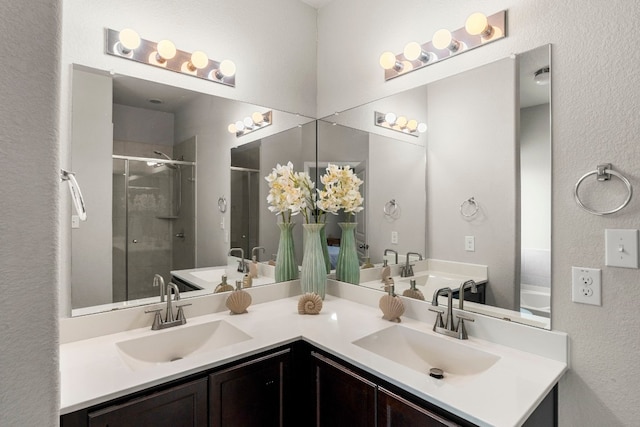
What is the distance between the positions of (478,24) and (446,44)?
0.53ft

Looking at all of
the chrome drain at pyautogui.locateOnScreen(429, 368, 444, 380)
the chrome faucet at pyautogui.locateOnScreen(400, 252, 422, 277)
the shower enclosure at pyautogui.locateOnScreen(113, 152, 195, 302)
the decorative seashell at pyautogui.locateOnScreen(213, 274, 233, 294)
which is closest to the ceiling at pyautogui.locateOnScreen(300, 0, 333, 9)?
the shower enclosure at pyautogui.locateOnScreen(113, 152, 195, 302)

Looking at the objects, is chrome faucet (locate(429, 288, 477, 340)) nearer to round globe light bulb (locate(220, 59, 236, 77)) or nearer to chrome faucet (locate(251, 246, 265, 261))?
chrome faucet (locate(251, 246, 265, 261))

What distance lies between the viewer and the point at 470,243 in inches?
58.8

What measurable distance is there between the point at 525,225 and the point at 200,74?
1685 mm

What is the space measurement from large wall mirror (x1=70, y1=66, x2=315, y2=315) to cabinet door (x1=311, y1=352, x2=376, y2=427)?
2.51ft

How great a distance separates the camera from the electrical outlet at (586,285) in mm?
1100

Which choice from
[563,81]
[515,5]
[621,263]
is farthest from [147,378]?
[515,5]

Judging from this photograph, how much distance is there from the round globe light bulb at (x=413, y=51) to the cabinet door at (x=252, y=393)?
4.97 ft

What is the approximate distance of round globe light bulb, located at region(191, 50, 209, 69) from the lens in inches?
65.7

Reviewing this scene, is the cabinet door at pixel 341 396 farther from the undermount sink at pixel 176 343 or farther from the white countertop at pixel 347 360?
the undermount sink at pixel 176 343

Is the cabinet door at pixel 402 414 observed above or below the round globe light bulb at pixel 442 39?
below

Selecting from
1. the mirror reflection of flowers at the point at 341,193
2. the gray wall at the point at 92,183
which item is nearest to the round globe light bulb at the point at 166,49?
the gray wall at the point at 92,183

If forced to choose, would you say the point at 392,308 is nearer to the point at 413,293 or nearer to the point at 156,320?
the point at 413,293

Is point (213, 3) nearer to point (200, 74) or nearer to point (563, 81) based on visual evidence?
point (200, 74)
